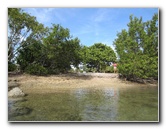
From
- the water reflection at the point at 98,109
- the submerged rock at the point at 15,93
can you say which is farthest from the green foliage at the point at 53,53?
the water reflection at the point at 98,109

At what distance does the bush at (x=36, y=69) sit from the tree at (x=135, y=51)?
9.88 ft

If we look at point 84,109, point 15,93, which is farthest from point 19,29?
point 84,109

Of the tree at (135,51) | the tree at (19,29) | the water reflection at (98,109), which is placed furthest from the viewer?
the tree at (135,51)

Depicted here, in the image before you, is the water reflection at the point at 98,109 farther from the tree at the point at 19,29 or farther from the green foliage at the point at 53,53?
the green foliage at the point at 53,53

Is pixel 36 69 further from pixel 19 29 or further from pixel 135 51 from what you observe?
pixel 135 51

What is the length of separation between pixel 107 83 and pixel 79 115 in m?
4.59

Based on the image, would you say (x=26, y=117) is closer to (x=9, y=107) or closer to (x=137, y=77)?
(x=9, y=107)

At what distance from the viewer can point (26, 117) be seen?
169 inches

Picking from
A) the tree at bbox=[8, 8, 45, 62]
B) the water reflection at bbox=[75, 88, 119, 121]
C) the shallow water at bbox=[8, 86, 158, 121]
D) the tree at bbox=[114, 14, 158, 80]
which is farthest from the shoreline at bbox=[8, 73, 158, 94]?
→ the water reflection at bbox=[75, 88, 119, 121]

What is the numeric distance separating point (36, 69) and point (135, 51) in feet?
12.5

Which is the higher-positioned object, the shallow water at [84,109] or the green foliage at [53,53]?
the green foliage at [53,53]

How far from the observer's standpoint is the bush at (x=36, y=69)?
27.3 feet

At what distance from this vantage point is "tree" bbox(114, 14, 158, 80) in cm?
664
